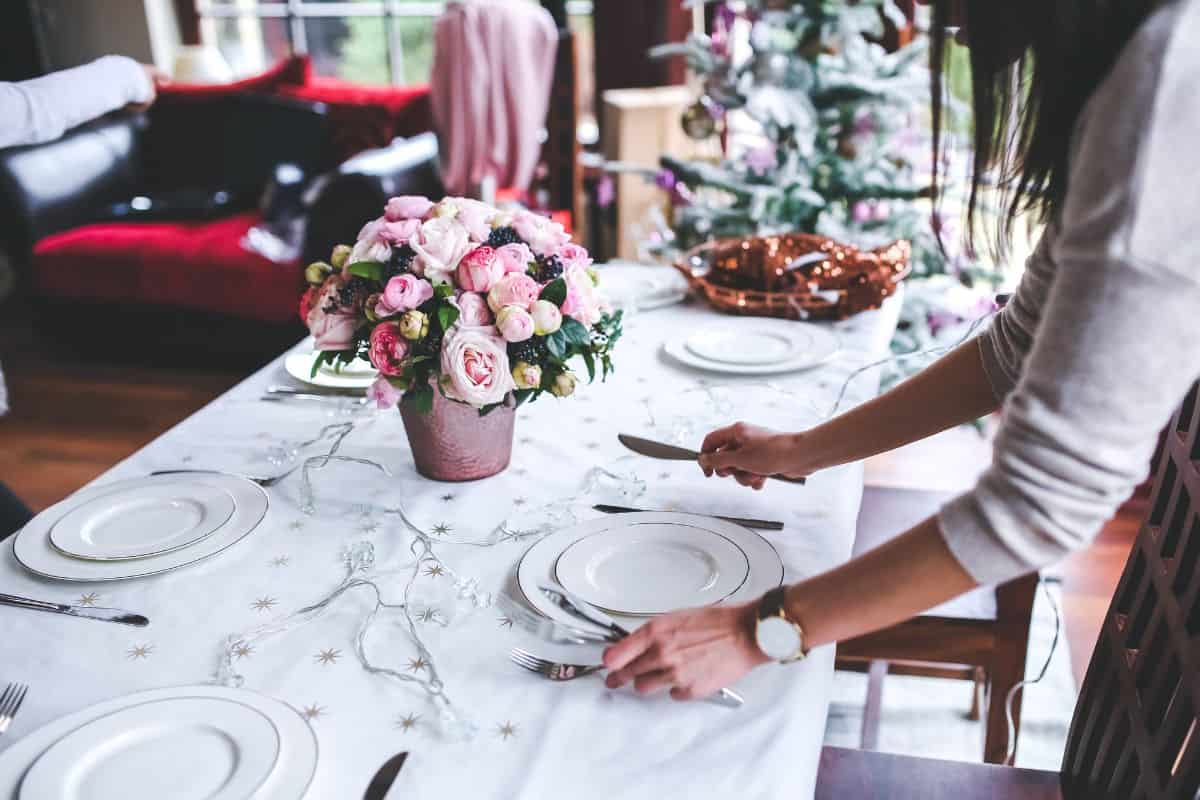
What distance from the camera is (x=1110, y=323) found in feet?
1.76

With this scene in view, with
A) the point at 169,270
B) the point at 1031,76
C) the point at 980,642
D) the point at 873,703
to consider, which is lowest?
the point at 873,703

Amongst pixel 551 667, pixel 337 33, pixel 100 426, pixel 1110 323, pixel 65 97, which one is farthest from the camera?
pixel 337 33

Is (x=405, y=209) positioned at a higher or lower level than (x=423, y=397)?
higher

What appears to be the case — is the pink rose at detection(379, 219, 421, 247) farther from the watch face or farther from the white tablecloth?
the watch face

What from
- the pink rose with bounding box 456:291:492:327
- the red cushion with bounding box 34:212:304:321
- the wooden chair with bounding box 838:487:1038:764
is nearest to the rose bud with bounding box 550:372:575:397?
the pink rose with bounding box 456:291:492:327

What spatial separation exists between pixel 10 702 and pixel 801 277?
47.0 inches

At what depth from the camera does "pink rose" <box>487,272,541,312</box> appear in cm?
94

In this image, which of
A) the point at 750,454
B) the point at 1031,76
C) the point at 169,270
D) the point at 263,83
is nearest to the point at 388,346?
the point at 750,454

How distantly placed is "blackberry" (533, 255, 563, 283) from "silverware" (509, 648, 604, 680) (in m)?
0.39

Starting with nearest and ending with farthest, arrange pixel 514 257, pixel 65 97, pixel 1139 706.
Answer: pixel 1139 706 → pixel 514 257 → pixel 65 97

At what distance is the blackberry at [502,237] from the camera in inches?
38.7

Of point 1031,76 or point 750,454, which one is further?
point 750,454

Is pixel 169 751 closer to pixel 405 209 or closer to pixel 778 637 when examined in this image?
pixel 778 637

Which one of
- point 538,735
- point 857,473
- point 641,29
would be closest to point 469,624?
point 538,735
